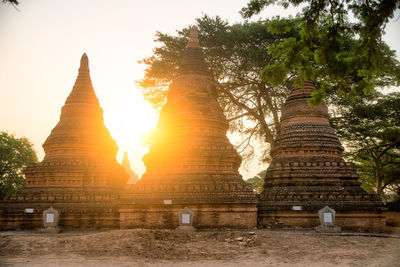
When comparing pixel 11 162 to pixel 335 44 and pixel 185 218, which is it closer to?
pixel 185 218

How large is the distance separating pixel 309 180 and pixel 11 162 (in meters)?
28.4

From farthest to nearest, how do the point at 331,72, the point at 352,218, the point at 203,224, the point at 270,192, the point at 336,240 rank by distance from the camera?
1. the point at 270,192
2. the point at 352,218
3. the point at 203,224
4. the point at 336,240
5. the point at 331,72

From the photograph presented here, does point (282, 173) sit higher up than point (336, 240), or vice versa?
point (282, 173)

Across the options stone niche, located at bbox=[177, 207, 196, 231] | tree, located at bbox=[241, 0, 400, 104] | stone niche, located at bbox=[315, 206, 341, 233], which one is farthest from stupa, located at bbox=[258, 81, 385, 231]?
tree, located at bbox=[241, 0, 400, 104]

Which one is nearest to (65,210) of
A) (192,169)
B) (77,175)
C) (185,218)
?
(77,175)

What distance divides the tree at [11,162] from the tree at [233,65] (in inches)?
657

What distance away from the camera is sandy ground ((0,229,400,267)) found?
35.1 feet

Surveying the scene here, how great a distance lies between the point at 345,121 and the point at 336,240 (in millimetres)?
15284

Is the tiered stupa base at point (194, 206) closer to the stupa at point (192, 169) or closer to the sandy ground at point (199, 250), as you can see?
the stupa at point (192, 169)

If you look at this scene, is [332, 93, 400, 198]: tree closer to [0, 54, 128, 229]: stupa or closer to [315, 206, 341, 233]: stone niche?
[315, 206, 341, 233]: stone niche

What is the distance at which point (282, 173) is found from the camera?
60.1 ft

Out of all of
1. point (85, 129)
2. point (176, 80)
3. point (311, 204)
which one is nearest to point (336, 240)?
point (311, 204)

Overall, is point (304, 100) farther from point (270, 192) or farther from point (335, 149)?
point (270, 192)

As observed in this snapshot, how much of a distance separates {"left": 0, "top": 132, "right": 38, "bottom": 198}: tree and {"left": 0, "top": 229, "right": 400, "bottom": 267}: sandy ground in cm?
2419
